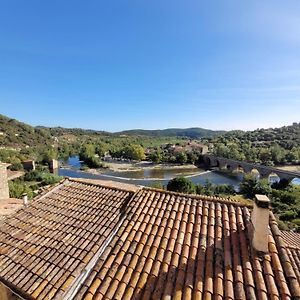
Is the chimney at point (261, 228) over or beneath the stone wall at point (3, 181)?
over

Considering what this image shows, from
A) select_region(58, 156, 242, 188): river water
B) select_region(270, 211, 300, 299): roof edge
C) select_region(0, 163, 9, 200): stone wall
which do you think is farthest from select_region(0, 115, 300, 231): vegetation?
select_region(270, 211, 300, 299): roof edge

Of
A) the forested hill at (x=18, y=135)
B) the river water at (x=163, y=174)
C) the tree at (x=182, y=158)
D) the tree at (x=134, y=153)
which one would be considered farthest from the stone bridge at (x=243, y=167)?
the forested hill at (x=18, y=135)

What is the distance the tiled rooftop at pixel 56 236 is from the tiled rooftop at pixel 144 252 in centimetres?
2

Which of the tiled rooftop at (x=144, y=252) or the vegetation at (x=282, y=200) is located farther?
the vegetation at (x=282, y=200)

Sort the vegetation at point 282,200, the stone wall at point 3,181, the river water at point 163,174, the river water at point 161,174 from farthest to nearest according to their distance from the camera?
the river water at point 161,174 → the river water at point 163,174 → the vegetation at point 282,200 → the stone wall at point 3,181

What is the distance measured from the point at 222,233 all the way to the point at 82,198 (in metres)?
3.42

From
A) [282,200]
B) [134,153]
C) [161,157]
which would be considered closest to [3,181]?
[282,200]

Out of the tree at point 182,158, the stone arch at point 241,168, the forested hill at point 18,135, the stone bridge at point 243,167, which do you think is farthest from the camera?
the forested hill at point 18,135

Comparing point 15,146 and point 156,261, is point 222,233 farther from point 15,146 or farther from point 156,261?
point 15,146

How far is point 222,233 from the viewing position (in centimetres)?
418

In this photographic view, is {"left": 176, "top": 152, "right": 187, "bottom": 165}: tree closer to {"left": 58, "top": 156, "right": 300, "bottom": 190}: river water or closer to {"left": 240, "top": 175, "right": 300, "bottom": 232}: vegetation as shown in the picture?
{"left": 58, "top": 156, "right": 300, "bottom": 190}: river water

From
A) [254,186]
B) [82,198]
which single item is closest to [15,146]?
[254,186]

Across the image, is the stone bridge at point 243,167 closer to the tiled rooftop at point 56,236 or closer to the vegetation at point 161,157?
the vegetation at point 161,157

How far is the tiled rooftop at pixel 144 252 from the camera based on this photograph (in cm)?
325
